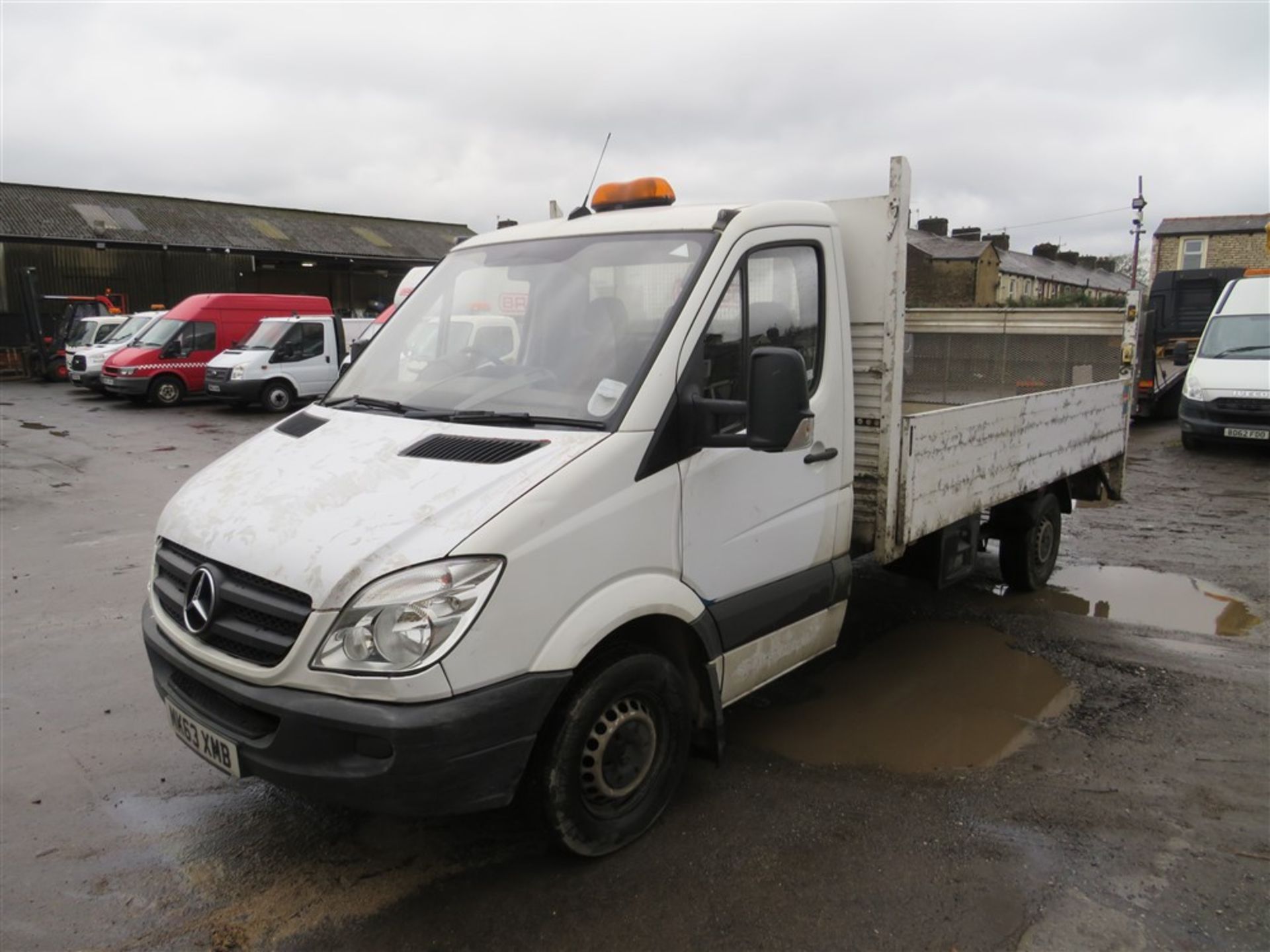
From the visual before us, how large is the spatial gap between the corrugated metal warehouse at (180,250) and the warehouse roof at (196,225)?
54 millimetres

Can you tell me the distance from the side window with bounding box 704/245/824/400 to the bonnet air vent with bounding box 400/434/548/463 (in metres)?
0.76

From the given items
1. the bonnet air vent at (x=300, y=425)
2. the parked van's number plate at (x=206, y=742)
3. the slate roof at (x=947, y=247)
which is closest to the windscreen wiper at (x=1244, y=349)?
the bonnet air vent at (x=300, y=425)

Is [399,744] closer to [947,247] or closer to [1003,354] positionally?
[1003,354]

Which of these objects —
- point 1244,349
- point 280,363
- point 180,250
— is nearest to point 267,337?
point 280,363

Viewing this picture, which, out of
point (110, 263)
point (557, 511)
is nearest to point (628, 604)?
point (557, 511)

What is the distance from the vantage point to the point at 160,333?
64.8 ft

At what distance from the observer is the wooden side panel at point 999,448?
14.3 feet

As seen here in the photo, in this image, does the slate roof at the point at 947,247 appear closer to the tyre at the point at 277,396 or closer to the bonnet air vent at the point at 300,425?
the tyre at the point at 277,396

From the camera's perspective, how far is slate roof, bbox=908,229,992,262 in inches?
1847

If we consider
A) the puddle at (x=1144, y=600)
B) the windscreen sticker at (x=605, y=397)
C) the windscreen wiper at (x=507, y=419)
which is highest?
the windscreen sticker at (x=605, y=397)

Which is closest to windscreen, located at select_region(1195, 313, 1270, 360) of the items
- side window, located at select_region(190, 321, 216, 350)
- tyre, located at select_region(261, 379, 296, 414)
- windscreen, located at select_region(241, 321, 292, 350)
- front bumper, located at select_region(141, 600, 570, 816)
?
front bumper, located at select_region(141, 600, 570, 816)

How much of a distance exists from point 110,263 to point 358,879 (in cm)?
3701

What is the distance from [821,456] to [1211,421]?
37.4ft

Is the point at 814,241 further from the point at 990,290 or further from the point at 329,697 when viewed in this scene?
the point at 990,290
